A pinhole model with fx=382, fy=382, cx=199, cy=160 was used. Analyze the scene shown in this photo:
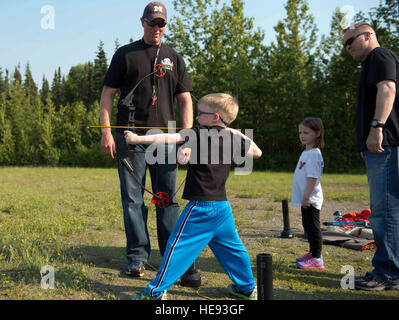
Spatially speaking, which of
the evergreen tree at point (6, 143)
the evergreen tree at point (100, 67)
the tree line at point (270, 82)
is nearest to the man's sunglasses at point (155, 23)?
the tree line at point (270, 82)

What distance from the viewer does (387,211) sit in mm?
3779

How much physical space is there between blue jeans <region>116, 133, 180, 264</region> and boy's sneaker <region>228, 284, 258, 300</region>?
882mm

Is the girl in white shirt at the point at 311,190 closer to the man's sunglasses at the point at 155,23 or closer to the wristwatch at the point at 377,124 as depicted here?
the wristwatch at the point at 377,124

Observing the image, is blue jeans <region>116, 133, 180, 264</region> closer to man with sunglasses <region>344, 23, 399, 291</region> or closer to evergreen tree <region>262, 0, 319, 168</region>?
man with sunglasses <region>344, 23, 399, 291</region>

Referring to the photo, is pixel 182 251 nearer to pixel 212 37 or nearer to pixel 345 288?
pixel 345 288

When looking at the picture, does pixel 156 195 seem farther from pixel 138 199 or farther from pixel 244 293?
pixel 244 293

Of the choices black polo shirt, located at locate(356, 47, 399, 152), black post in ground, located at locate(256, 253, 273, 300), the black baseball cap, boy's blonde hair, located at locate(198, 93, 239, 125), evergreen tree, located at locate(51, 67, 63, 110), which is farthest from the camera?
evergreen tree, located at locate(51, 67, 63, 110)

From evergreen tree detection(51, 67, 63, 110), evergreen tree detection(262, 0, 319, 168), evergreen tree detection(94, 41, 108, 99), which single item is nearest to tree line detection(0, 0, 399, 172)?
evergreen tree detection(262, 0, 319, 168)

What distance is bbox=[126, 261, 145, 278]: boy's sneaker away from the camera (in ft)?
13.1

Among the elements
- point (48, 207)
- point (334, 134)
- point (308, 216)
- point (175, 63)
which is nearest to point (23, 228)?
point (48, 207)

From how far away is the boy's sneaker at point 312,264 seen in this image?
4527mm

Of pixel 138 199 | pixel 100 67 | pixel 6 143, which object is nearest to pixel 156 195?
pixel 138 199
